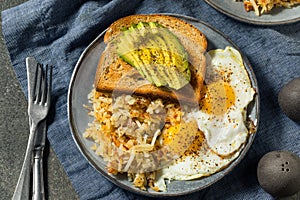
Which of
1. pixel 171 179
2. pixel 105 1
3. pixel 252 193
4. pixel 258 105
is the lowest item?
pixel 252 193

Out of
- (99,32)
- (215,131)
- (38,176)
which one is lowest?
(38,176)

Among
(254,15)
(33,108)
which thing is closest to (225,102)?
(254,15)

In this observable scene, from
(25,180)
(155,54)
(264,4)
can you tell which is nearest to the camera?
(155,54)

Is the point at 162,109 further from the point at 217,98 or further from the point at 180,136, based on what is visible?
the point at 217,98

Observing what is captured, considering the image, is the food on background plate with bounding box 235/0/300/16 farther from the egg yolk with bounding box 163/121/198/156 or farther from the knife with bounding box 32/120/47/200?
the knife with bounding box 32/120/47/200

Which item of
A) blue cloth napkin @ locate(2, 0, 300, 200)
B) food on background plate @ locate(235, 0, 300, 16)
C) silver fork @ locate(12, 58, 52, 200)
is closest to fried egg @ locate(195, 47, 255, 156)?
blue cloth napkin @ locate(2, 0, 300, 200)

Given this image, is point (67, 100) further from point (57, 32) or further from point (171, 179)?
point (171, 179)

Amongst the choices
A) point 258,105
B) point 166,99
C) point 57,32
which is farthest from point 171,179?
point 57,32

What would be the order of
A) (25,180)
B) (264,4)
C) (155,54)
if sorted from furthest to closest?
(264,4), (25,180), (155,54)
